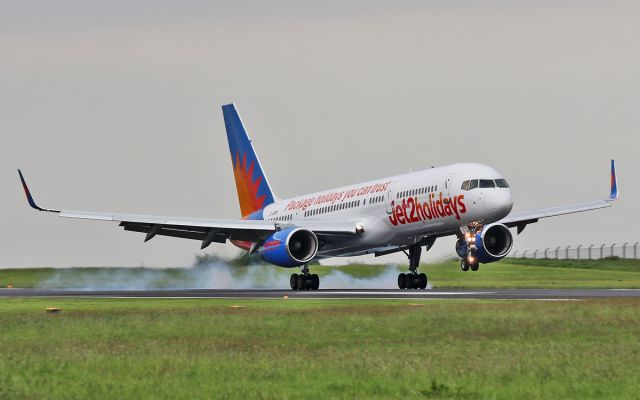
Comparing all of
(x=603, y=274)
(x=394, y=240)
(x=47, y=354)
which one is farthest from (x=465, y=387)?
(x=603, y=274)

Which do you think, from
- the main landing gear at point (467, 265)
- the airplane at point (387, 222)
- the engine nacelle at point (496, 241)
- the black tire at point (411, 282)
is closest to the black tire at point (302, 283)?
the airplane at point (387, 222)

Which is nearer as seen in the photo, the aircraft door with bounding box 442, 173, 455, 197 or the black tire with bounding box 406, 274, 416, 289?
the aircraft door with bounding box 442, 173, 455, 197

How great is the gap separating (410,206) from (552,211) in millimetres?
8841

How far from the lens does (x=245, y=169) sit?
73812mm

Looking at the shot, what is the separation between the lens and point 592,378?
1706 cm

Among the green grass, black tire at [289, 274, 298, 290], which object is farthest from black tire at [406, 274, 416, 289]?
the green grass

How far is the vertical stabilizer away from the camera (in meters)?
71.8

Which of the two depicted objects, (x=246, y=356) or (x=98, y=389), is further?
(x=246, y=356)

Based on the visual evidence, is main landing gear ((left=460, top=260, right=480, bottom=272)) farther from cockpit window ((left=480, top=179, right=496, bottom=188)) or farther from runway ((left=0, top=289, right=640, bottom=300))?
cockpit window ((left=480, top=179, right=496, bottom=188))

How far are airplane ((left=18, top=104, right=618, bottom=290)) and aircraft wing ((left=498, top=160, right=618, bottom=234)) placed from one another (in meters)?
0.05

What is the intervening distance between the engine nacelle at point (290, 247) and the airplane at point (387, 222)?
1.8 inches

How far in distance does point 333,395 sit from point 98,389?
3197mm

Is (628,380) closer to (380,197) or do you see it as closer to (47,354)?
(47,354)

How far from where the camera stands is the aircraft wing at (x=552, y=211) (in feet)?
188
